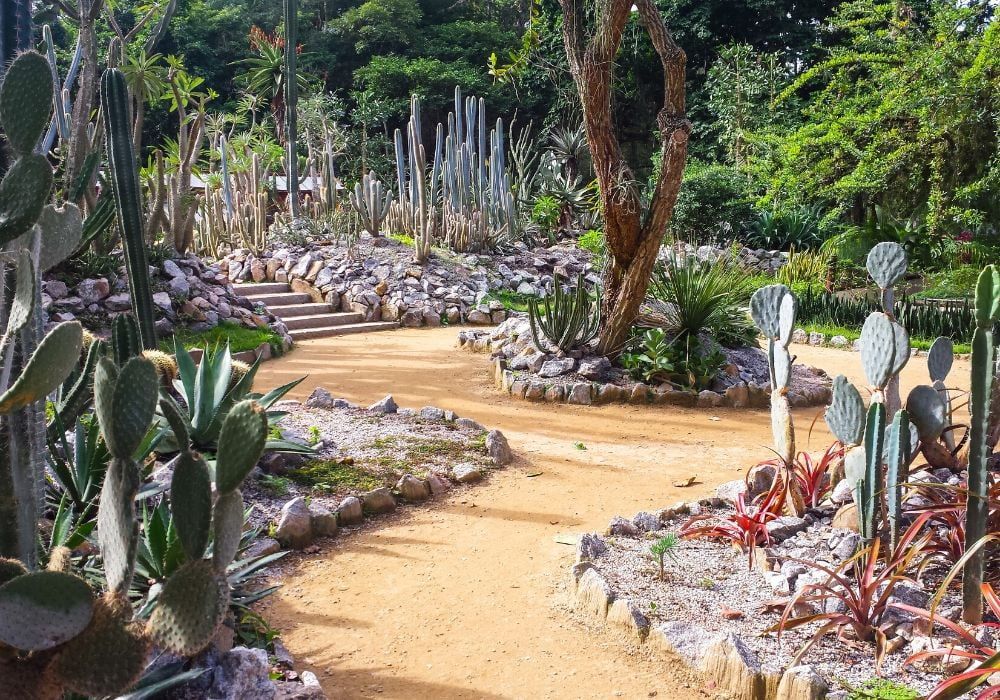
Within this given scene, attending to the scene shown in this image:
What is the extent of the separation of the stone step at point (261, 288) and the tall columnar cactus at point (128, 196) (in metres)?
7.56

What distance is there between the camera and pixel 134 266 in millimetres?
4336

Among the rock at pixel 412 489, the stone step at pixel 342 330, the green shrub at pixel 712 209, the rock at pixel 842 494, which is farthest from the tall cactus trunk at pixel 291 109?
the rock at pixel 842 494

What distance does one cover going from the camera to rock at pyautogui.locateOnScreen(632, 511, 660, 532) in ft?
12.7

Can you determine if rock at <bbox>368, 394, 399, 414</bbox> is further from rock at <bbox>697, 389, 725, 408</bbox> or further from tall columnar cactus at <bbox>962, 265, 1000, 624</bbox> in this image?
tall columnar cactus at <bbox>962, 265, 1000, 624</bbox>

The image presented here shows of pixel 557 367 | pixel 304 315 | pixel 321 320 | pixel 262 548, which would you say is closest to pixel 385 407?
pixel 557 367

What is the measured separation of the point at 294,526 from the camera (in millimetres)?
3869

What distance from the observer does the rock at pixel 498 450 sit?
530 centimetres

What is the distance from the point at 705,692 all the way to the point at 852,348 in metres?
9.05

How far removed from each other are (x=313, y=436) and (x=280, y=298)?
25.4 feet

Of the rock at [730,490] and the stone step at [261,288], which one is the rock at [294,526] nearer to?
the rock at [730,490]

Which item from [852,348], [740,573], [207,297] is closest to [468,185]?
[207,297]

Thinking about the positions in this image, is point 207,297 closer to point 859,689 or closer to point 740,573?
point 740,573

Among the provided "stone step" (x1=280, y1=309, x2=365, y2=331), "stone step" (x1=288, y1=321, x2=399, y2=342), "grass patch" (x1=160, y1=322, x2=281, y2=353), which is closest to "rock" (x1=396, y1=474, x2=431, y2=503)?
"grass patch" (x1=160, y1=322, x2=281, y2=353)

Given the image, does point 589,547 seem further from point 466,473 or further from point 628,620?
point 466,473
